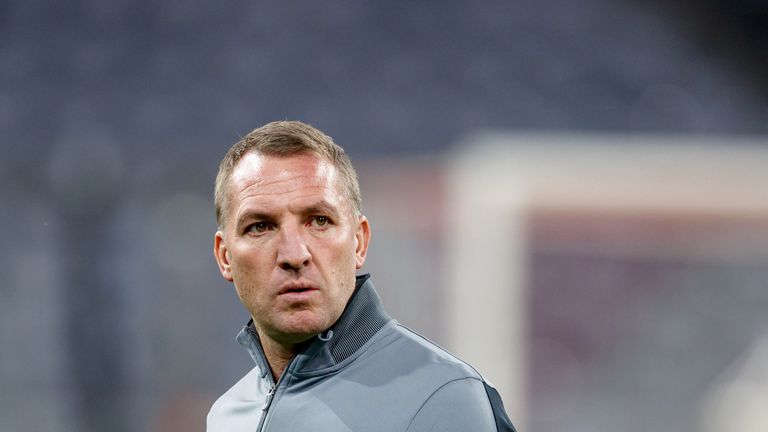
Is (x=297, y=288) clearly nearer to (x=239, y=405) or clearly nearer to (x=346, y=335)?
(x=346, y=335)

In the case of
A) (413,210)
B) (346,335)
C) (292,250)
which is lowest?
(346,335)

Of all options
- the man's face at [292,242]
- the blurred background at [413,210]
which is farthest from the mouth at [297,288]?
the blurred background at [413,210]

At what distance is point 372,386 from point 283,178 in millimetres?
309

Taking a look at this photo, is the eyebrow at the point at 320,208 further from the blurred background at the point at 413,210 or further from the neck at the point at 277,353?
the blurred background at the point at 413,210

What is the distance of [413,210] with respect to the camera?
4020mm

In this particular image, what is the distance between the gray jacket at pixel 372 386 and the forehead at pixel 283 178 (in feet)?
0.51

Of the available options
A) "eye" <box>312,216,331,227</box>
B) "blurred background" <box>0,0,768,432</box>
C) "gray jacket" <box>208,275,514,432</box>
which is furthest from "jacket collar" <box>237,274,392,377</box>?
"blurred background" <box>0,0,768,432</box>

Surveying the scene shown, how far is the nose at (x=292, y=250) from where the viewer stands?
1.39 metres

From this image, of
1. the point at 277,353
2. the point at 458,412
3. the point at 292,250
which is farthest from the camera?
the point at 277,353

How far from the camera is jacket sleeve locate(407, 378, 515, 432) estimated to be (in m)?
1.24

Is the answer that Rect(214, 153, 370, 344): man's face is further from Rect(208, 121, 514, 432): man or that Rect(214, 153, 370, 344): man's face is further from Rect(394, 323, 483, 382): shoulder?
Rect(394, 323, 483, 382): shoulder

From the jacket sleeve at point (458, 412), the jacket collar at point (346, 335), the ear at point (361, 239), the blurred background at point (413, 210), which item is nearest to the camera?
the jacket sleeve at point (458, 412)

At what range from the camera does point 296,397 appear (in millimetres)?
1377

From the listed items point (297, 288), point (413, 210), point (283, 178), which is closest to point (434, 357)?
Result: point (297, 288)
